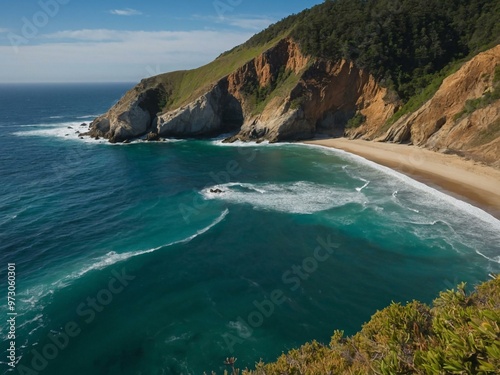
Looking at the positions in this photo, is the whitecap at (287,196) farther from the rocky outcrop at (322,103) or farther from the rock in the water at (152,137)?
the rock in the water at (152,137)

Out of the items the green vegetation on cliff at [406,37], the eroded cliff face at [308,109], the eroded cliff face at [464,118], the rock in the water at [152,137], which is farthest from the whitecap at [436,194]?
the rock in the water at [152,137]

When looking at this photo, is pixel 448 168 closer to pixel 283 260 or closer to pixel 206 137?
pixel 283 260

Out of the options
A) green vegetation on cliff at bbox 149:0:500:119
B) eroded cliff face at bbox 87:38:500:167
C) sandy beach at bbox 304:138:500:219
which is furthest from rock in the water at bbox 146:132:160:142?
sandy beach at bbox 304:138:500:219

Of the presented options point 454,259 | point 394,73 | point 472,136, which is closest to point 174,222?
point 454,259

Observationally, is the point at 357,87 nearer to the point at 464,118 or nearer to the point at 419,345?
the point at 464,118

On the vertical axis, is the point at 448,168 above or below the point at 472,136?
below

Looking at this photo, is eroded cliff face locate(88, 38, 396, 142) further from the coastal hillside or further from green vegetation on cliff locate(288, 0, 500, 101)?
green vegetation on cliff locate(288, 0, 500, 101)
